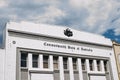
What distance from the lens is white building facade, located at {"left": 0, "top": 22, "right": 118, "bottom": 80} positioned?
63.9 feet

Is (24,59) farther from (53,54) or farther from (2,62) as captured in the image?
(53,54)

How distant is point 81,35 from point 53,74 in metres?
6.86

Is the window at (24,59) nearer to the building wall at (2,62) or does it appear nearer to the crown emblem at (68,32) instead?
the building wall at (2,62)

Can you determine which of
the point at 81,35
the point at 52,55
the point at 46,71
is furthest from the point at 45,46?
the point at 81,35

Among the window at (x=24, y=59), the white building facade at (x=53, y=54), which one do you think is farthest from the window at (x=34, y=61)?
the window at (x=24, y=59)

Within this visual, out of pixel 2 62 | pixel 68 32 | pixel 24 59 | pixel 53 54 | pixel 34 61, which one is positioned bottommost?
pixel 2 62

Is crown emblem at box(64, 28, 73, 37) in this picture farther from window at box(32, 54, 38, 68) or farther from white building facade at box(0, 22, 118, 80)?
window at box(32, 54, 38, 68)

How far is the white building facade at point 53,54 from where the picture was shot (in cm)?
1948

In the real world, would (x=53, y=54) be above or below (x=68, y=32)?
below

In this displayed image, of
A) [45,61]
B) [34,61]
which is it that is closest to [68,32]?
[45,61]

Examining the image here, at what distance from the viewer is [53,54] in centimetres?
2241

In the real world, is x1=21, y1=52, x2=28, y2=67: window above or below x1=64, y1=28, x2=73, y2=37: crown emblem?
below

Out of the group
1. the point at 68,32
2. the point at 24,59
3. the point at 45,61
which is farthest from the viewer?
the point at 68,32

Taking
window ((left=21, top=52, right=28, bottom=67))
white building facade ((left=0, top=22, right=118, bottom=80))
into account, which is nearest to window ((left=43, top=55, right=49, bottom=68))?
white building facade ((left=0, top=22, right=118, bottom=80))
